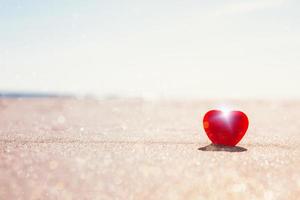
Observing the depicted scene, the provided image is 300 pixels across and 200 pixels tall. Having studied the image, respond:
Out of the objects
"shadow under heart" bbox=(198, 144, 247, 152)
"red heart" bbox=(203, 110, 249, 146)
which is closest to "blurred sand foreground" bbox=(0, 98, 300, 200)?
"shadow under heart" bbox=(198, 144, 247, 152)

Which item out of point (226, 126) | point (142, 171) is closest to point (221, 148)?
point (226, 126)

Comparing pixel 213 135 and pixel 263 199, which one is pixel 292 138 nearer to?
pixel 213 135

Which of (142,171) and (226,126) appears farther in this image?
(226,126)

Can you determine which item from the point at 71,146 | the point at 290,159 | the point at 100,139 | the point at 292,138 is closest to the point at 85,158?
the point at 71,146

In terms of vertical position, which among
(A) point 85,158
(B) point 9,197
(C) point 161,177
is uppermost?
(A) point 85,158

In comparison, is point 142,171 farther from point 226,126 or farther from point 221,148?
point 226,126

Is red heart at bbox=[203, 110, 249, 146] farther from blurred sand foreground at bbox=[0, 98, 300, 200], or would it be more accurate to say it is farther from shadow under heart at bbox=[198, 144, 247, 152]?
blurred sand foreground at bbox=[0, 98, 300, 200]

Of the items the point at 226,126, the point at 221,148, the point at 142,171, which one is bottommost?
the point at 142,171

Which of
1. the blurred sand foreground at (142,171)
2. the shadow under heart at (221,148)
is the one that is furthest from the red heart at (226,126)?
the blurred sand foreground at (142,171)
